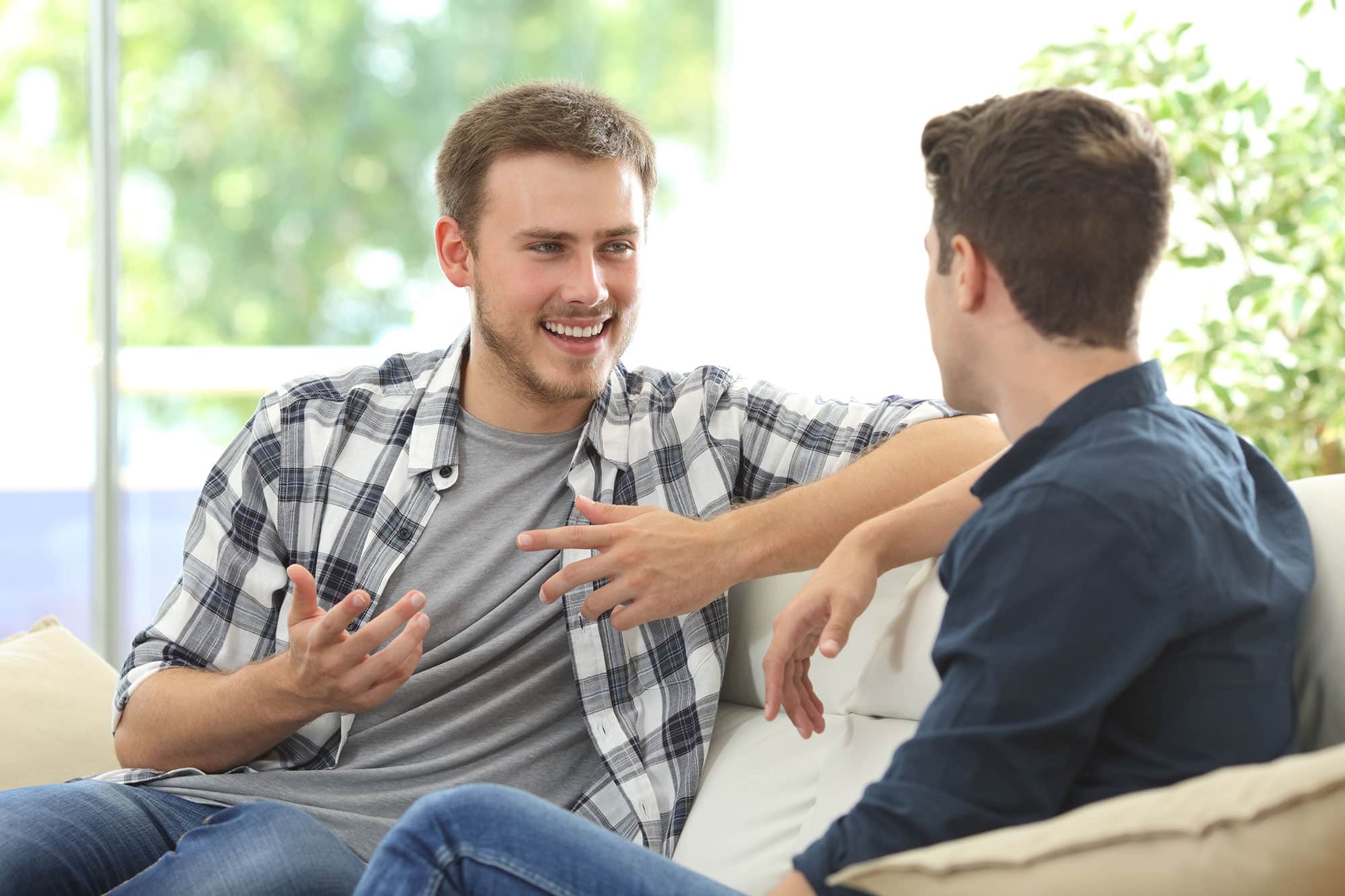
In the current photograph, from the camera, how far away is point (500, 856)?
939 millimetres

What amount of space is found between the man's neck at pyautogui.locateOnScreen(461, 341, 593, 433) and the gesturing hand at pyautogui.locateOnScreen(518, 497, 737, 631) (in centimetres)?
28

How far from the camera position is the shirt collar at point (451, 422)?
5.32 ft

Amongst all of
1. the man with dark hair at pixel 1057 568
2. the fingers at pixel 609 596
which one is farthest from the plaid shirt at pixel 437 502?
the man with dark hair at pixel 1057 568

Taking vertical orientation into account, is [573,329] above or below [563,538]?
above

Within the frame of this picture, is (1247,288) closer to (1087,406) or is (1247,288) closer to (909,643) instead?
(909,643)

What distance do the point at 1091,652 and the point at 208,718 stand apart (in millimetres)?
1027

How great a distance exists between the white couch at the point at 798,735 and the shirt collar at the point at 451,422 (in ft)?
0.90

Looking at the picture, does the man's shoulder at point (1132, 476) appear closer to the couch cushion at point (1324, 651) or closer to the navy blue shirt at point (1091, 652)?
the navy blue shirt at point (1091, 652)

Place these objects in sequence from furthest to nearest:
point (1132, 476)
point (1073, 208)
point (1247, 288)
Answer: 1. point (1247, 288)
2. point (1073, 208)
3. point (1132, 476)

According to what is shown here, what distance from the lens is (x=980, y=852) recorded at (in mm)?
750

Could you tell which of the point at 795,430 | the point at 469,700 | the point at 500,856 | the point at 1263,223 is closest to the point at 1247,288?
the point at 1263,223

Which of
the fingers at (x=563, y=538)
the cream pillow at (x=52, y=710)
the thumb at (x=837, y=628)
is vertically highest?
the fingers at (x=563, y=538)

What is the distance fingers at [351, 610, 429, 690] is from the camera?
1.24 m

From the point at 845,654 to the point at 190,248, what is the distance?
106 inches
